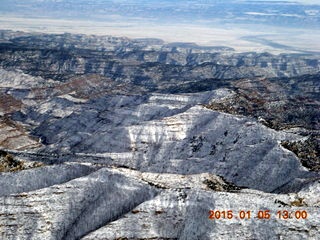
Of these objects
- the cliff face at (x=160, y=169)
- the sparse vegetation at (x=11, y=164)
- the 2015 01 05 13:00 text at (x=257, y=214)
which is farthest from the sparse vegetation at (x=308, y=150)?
the sparse vegetation at (x=11, y=164)

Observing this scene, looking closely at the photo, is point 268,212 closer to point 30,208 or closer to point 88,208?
point 88,208

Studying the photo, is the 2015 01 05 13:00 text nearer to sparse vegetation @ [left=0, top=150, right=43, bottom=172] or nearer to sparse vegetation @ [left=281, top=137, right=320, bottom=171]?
sparse vegetation @ [left=281, top=137, right=320, bottom=171]

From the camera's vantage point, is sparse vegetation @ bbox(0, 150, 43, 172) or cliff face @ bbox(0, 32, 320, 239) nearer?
cliff face @ bbox(0, 32, 320, 239)

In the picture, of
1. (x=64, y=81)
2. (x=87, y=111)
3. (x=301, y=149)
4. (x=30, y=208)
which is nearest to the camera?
(x=30, y=208)

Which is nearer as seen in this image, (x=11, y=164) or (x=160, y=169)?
(x=11, y=164)

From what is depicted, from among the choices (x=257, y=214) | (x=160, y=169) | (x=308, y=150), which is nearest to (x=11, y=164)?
(x=160, y=169)

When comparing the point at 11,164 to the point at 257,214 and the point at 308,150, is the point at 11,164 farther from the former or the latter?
the point at 308,150

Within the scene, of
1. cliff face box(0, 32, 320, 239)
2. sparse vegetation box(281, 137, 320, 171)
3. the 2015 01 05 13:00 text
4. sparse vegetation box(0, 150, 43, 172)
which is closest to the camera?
the 2015 01 05 13:00 text

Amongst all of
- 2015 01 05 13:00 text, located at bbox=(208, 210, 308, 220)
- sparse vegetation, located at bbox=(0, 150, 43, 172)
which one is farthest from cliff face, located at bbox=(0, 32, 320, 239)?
sparse vegetation, located at bbox=(0, 150, 43, 172)

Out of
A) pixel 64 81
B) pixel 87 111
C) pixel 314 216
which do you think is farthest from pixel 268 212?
pixel 64 81
